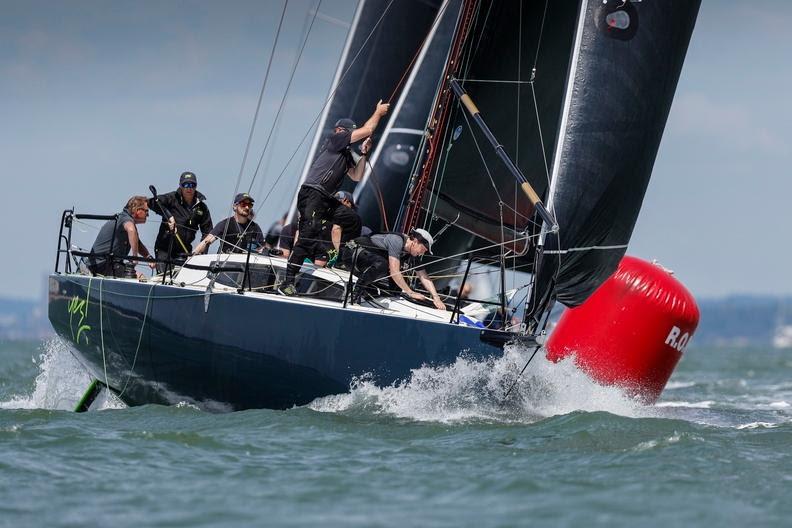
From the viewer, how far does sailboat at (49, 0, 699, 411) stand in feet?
33.2

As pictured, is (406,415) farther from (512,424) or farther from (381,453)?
(381,453)

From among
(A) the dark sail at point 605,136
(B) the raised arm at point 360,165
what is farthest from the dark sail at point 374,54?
(A) the dark sail at point 605,136

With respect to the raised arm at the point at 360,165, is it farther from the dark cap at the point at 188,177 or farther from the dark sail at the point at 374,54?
the dark sail at the point at 374,54

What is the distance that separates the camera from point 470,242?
43.4ft

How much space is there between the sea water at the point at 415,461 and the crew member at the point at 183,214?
1.56 m

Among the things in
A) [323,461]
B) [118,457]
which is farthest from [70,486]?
[323,461]

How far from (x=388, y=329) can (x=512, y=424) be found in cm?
119

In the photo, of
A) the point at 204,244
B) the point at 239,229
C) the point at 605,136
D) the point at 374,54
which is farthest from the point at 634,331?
the point at 374,54

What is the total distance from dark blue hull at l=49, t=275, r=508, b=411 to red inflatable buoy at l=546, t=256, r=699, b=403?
362 cm

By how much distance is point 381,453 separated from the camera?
28.7 ft

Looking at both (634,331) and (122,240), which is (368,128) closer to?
(122,240)

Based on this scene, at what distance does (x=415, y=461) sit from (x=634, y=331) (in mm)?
5450

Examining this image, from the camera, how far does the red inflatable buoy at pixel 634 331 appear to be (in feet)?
43.9

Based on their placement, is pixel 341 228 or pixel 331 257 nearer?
pixel 341 228
